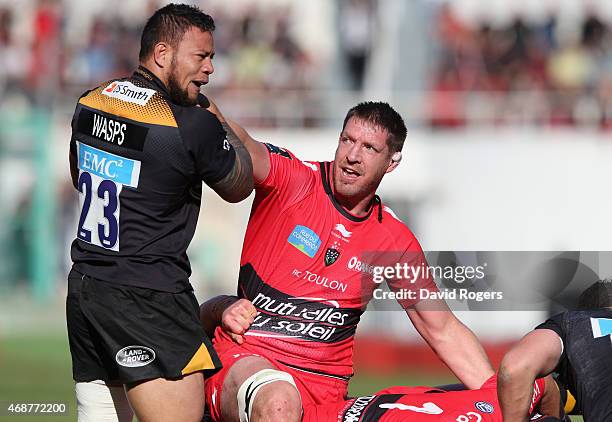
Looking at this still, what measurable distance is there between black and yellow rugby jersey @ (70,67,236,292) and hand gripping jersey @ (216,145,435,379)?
0.90 meters

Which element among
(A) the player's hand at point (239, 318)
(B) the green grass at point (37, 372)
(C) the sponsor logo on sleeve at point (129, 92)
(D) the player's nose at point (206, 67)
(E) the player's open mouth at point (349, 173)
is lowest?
(B) the green grass at point (37, 372)

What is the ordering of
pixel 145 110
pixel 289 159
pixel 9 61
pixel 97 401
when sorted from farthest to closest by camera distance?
pixel 9 61 < pixel 289 159 < pixel 97 401 < pixel 145 110

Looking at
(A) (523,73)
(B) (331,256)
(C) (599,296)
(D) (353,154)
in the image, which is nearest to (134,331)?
(B) (331,256)

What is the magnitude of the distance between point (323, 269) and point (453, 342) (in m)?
0.85

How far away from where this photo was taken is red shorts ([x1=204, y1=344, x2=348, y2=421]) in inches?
229

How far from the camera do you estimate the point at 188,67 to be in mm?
5254

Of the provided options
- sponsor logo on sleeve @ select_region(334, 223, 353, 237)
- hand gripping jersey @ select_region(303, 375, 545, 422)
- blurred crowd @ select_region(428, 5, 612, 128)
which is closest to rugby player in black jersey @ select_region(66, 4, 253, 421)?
hand gripping jersey @ select_region(303, 375, 545, 422)

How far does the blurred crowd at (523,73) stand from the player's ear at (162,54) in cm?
1395

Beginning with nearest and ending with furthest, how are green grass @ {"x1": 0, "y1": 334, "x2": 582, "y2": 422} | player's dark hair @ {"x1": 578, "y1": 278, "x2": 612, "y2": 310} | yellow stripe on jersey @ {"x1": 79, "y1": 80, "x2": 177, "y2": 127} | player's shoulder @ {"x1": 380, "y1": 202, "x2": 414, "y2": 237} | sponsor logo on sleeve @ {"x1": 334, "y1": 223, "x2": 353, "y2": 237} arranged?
yellow stripe on jersey @ {"x1": 79, "y1": 80, "x2": 177, "y2": 127}, player's dark hair @ {"x1": 578, "y1": 278, "x2": 612, "y2": 310}, sponsor logo on sleeve @ {"x1": 334, "y1": 223, "x2": 353, "y2": 237}, player's shoulder @ {"x1": 380, "y1": 202, "x2": 414, "y2": 237}, green grass @ {"x1": 0, "y1": 334, "x2": 582, "y2": 422}

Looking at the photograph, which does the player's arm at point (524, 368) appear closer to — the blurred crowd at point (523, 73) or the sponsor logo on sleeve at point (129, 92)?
the sponsor logo on sleeve at point (129, 92)

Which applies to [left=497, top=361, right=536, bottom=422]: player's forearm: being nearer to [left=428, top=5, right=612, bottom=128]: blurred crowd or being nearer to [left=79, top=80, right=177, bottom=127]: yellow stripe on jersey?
[left=79, top=80, right=177, bottom=127]: yellow stripe on jersey

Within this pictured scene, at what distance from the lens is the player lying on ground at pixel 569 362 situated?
482 centimetres

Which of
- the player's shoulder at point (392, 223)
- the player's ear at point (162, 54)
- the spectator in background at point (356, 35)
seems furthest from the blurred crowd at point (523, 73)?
the player's ear at point (162, 54)

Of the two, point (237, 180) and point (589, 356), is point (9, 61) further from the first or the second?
Result: point (589, 356)
